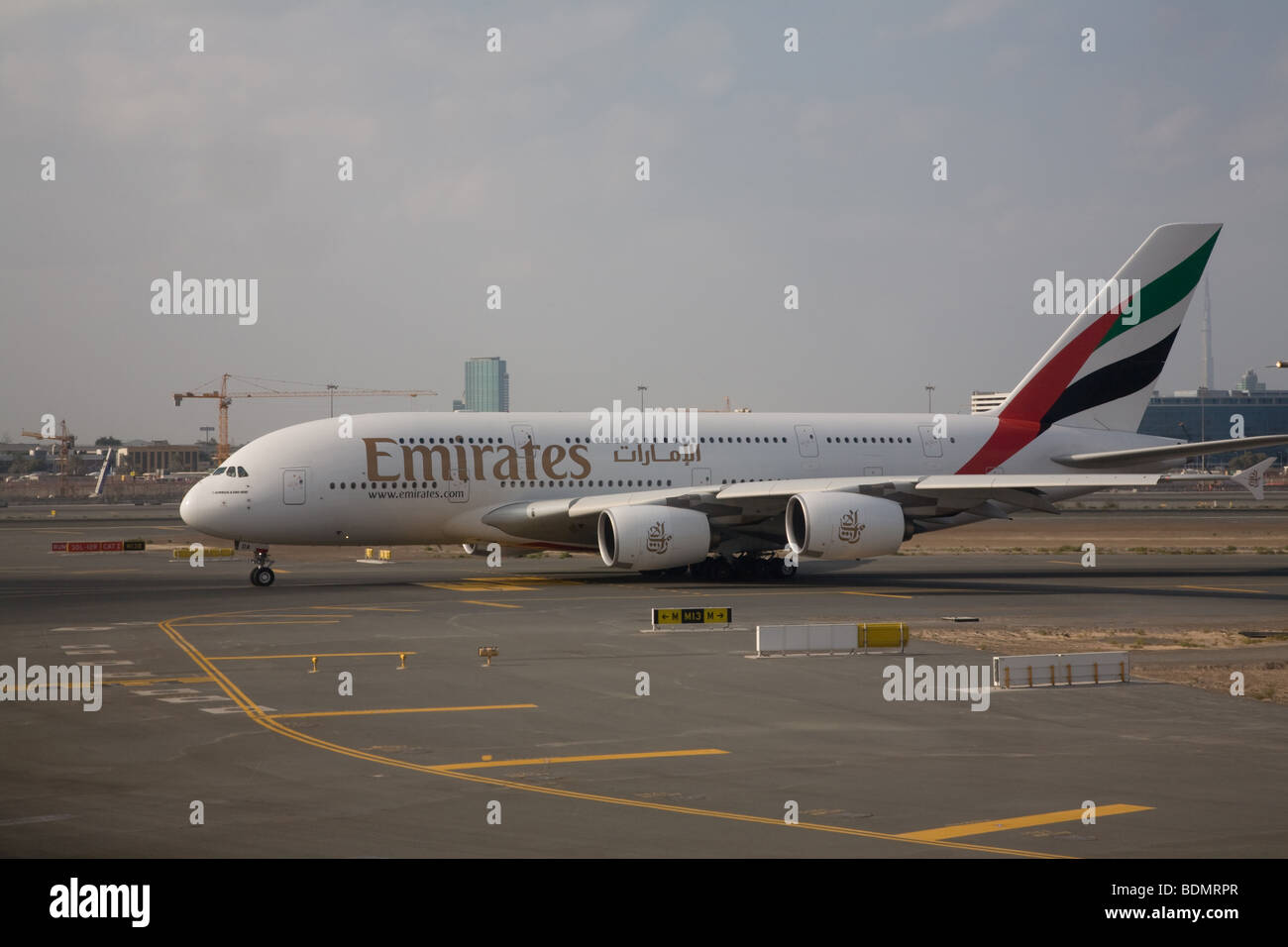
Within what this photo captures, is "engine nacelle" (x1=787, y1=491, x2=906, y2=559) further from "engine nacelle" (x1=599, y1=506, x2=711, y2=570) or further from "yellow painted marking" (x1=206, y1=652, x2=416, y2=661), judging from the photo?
"yellow painted marking" (x1=206, y1=652, x2=416, y2=661)

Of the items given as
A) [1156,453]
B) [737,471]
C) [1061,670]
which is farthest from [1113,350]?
[1061,670]

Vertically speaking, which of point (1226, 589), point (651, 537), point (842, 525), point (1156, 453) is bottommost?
point (1226, 589)

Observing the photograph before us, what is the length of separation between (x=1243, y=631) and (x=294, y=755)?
22.2 meters

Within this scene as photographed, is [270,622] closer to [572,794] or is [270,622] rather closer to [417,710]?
[417,710]

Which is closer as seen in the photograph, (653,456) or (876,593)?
(876,593)

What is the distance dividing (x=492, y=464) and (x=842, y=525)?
1142 cm

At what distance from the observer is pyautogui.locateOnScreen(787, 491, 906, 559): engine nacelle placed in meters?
38.7

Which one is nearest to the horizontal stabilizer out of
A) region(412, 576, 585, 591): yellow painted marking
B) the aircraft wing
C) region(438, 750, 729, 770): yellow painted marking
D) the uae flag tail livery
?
the aircraft wing

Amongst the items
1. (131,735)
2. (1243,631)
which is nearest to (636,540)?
(1243,631)

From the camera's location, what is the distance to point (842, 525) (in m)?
38.8

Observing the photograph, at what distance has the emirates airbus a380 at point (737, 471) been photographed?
3972 centimetres

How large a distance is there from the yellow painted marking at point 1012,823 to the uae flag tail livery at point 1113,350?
116 feet

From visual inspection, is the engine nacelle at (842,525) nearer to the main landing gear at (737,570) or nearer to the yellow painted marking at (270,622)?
the main landing gear at (737,570)
